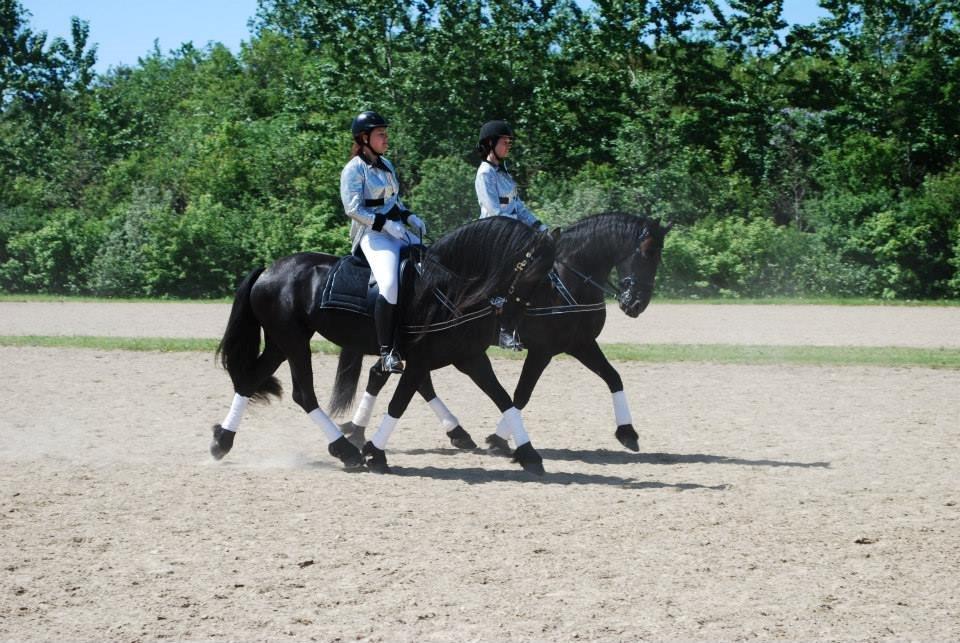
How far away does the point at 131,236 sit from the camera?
2823 cm

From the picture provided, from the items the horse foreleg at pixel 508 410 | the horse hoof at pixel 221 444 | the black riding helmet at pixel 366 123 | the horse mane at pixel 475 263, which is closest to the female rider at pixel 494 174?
the horse mane at pixel 475 263

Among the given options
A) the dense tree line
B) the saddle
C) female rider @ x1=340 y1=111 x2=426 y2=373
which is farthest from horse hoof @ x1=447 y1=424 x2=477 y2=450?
the dense tree line

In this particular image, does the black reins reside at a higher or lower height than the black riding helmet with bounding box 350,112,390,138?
lower

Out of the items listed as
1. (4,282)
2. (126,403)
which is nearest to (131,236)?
(4,282)

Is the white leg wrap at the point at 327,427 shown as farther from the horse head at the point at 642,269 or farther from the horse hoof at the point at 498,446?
the horse head at the point at 642,269

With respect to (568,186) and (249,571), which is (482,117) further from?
(249,571)

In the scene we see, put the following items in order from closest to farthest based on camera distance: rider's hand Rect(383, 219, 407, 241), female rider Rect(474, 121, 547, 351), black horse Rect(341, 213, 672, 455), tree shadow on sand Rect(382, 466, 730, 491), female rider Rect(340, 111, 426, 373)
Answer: tree shadow on sand Rect(382, 466, 730, 491), female rider Rect(340, 111, 426, 373), rider's hand Rect(383, 219, 407, 241), black horse Rect(341, 213, 672, 455), female rider Rect(474, 121, 547, 351)

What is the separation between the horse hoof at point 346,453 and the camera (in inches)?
350

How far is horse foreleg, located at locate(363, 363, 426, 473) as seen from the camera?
8.76 meters

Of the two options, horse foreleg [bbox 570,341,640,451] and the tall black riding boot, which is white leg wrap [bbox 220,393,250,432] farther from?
horse foreleg [bbox 570,341,640,451]

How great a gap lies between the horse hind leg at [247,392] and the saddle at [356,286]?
80 centimetres

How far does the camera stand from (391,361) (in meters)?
8.51

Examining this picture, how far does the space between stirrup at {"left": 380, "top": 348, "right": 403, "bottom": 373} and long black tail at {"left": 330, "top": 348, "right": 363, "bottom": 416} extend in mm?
1106

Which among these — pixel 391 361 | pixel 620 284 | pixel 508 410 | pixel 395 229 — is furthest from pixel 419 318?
pixel 620 284
